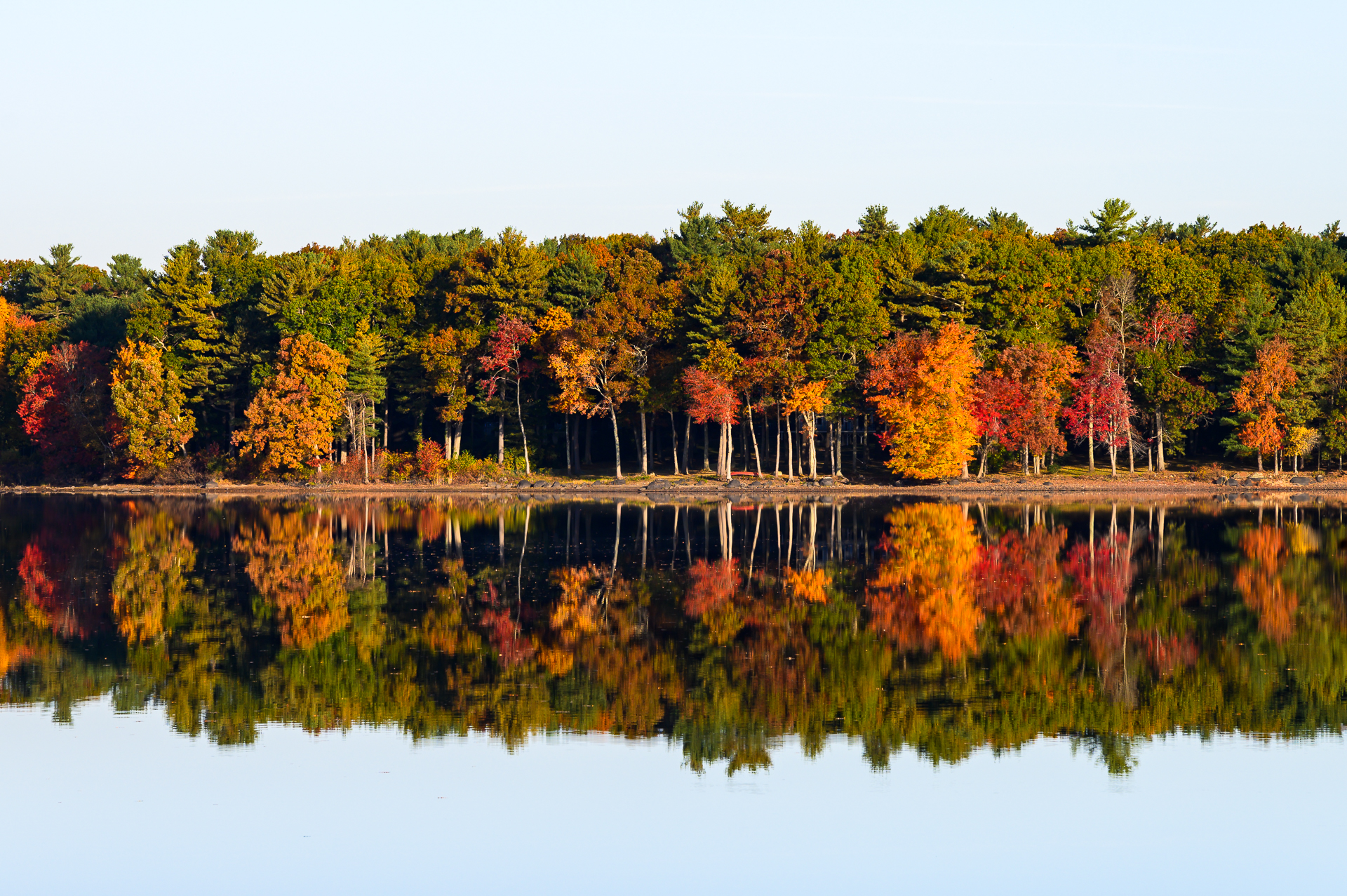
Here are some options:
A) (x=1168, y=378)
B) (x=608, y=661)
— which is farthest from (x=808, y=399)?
(x=608, y=661)

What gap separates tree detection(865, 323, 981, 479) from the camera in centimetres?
7356

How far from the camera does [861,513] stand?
58.1 metres

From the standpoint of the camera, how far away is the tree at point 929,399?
73562 mm

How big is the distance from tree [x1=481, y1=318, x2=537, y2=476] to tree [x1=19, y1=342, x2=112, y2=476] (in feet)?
87.4

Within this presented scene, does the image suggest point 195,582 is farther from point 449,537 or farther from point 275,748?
point 275,748

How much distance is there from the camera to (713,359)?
253ft

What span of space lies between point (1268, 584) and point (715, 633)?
1531 centimetres

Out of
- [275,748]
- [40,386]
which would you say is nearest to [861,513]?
[275,748]

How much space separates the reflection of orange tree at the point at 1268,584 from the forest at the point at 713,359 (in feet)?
98.8

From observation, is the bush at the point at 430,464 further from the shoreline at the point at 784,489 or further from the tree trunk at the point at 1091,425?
the tree trunk at the point at 1091,425

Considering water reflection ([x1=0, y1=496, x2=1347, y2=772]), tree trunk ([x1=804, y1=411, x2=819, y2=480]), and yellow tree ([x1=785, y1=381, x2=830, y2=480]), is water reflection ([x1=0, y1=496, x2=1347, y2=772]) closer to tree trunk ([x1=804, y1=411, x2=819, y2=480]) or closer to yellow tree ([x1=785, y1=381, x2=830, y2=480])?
yellow tree ([x1=785, y1=381, x2=830, y2=480])

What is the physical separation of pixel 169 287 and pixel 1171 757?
82.8 meters

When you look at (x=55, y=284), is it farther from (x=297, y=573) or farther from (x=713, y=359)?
(x=297, y=573)

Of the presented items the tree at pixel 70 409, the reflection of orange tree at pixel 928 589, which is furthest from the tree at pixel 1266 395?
the tree at pixel 70 409
